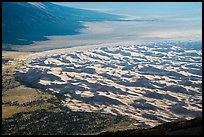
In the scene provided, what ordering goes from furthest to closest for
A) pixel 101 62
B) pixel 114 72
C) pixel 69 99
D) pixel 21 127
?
1. pixel 101 62
2. pixel 114 72
3. pixel 69 99
4. pixel 21 127

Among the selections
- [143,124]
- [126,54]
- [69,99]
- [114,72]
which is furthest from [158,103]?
[126,54]

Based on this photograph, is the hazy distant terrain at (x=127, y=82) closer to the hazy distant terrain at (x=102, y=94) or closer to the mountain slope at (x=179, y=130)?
the hazy distant terrain at (x=102, y=94)

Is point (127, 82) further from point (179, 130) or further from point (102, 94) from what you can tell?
point (179, 130)

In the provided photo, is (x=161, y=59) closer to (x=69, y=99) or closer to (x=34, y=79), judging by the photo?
(x=34, y=79)

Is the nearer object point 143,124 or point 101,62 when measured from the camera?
point 143,124

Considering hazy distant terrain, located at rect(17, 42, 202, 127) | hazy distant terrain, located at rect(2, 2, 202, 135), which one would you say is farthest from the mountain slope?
hazy distant terrain, located at rect(17, 42, 202, 127)

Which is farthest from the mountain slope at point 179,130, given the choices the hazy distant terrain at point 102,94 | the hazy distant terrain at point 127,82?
the hazy distant terrain at point 127,82

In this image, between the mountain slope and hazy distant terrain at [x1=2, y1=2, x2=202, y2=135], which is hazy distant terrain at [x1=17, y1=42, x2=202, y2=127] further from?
the mountain slope

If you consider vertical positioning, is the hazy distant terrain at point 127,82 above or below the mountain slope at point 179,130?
below
